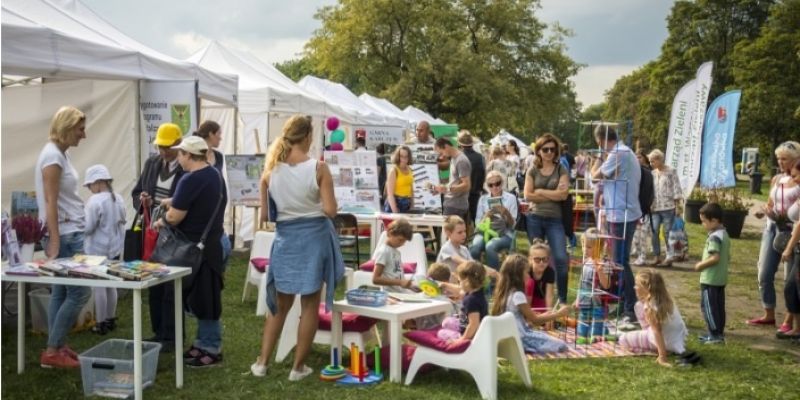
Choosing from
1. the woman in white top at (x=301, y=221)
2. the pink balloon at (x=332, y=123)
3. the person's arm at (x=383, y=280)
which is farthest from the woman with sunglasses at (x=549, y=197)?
the pink balloon at (x=332, y=123)

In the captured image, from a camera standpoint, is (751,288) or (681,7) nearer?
(751,288)

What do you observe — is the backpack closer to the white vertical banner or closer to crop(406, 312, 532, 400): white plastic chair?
crop(406, 312, 532, 400): white plastic chair

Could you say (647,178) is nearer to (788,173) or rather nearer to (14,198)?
(788,173)

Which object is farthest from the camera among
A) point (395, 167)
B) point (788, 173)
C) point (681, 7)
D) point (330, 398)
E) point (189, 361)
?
point (681, 7)

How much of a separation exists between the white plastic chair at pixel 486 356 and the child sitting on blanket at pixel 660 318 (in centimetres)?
128

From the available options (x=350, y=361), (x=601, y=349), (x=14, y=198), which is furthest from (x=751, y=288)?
(x=14, y=198)

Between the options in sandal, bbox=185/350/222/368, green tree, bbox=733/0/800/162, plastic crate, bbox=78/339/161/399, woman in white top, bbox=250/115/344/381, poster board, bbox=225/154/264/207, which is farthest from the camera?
green tree, bbox=733/0/800/162

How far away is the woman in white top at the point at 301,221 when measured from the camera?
4699mm

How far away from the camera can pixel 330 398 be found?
470 centimetres

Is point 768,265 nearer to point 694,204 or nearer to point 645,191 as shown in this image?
point 645,191

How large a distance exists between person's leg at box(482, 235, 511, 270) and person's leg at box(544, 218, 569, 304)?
1.02m

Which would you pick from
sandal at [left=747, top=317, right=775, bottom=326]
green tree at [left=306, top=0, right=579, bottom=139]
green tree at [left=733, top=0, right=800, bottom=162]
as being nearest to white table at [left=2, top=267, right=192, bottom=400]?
sandal at [left=747, top=317, right=775, bottom=326]

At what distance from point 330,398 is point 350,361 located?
2.25ft

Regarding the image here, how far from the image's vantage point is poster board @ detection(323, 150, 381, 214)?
35.8 ft
